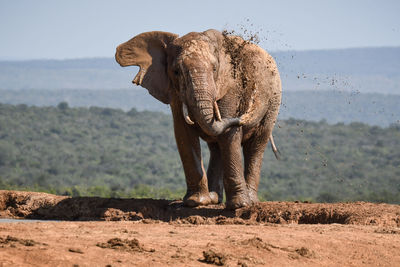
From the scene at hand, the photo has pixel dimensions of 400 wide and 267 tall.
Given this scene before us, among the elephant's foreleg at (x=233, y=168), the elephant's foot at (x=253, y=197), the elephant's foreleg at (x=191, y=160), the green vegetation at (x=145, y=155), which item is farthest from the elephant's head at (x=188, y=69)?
the green vegetation at (x=145, y=155)

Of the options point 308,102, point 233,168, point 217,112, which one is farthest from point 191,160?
point 308,102

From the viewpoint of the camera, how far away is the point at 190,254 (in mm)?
8312

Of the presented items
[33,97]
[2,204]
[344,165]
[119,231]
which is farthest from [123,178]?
[33,97]

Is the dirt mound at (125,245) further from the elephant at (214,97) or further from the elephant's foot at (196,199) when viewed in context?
the elephant's foot at (196,199)

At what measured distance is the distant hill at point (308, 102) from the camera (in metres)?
108

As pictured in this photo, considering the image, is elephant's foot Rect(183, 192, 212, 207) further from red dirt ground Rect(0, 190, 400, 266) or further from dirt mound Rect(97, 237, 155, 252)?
dirt mound Rect(97, 237, 155, 252)

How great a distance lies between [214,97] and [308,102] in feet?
365

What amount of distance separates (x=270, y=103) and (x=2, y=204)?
442 centimetres

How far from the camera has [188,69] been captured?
11867 millimetres

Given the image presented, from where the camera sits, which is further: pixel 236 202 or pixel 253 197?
pixel 253 197

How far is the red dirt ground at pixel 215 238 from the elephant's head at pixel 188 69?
54.4 inches

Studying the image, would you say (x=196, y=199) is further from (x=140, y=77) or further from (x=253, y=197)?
(x=140, y=77)

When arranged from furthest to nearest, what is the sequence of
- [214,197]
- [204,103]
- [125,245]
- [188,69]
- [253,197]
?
[214,197]
[253,197]
[188,69]
[204,103]
[125,245]

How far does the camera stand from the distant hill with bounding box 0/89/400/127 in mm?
107812
